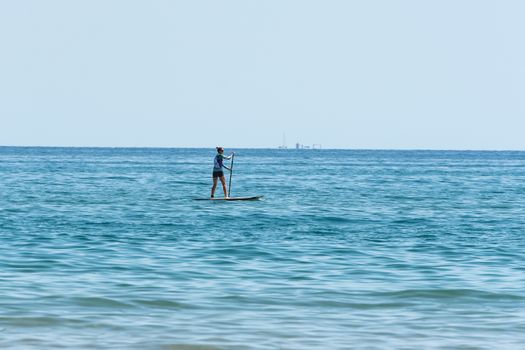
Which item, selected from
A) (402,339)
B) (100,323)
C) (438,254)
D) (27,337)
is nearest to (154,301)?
(100,323)

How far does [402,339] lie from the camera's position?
1212 cm

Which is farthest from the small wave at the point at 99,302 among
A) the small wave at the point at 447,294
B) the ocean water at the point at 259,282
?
the small wave at the point at 447,294

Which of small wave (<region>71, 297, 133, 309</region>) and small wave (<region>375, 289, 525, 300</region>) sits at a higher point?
small wave (<region>71, 297, 133, 309</region>)

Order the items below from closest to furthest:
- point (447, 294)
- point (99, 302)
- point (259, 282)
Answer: point (99, 302), point (447, 294), point (259, 282)

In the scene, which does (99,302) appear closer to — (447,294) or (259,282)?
(259,282)

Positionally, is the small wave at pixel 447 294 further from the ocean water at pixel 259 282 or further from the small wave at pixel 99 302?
the small wave at pixel 99 302

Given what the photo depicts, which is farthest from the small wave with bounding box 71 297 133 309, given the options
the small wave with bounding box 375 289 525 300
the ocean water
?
the small wave with bounding box 375 289 525 300

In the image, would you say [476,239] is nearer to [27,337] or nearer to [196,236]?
[196,236]

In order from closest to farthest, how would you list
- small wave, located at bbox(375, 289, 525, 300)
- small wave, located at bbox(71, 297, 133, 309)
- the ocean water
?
the ocean water, small wave, located at bbox(71, 297, 133, 309), small wave, located at bbox(375, 289, 525, 300)

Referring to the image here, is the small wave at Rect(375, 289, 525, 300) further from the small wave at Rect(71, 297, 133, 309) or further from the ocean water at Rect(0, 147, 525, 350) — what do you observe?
the small wave at Rect(71, 297, 133, 309)

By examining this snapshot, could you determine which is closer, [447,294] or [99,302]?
[99,302]

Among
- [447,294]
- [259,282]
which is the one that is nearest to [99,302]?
[259,282]

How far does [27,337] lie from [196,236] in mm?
11093

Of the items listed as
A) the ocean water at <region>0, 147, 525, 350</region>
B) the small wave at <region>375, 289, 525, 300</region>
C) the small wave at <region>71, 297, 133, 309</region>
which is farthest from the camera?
the small wave at <region>375, 289, 525, 300</region>
